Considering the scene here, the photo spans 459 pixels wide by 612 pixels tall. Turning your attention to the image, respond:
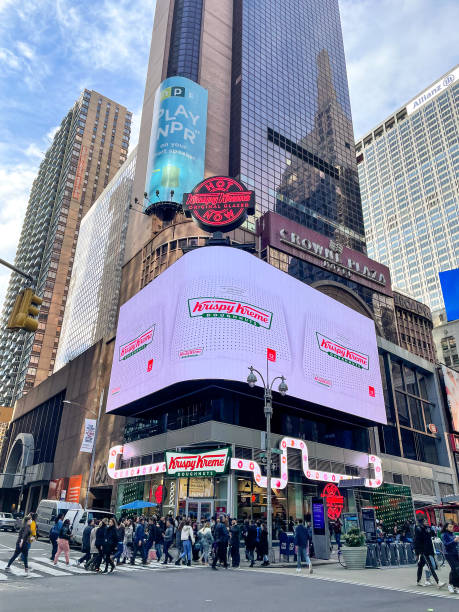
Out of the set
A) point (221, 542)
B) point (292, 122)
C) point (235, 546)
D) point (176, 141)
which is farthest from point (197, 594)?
point (292, 122)

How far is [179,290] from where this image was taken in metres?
37.5

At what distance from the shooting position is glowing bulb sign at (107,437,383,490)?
1275 inches

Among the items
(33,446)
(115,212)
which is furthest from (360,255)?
(33,446)

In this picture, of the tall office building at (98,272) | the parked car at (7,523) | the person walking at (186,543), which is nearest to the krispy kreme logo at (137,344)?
the parked car at (7,523)

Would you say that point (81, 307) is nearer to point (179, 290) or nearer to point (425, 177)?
point (179, 290)

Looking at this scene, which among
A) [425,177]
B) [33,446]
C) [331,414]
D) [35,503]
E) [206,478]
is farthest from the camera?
[425,177]

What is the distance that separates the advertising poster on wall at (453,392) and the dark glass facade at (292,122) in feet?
84.7

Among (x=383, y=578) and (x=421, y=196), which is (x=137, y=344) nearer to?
(x=383, y=578)

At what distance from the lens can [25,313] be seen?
34.0 ft

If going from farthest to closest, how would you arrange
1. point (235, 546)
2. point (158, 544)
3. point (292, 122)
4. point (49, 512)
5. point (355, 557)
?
point (292, 122)
point (49, 512)
point (158, 544)
point (355, 557)
point (235, 546)

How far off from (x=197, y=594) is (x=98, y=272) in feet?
299

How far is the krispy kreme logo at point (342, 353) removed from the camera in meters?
42.2

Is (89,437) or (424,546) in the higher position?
(89,437)

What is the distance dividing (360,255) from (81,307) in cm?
6203
